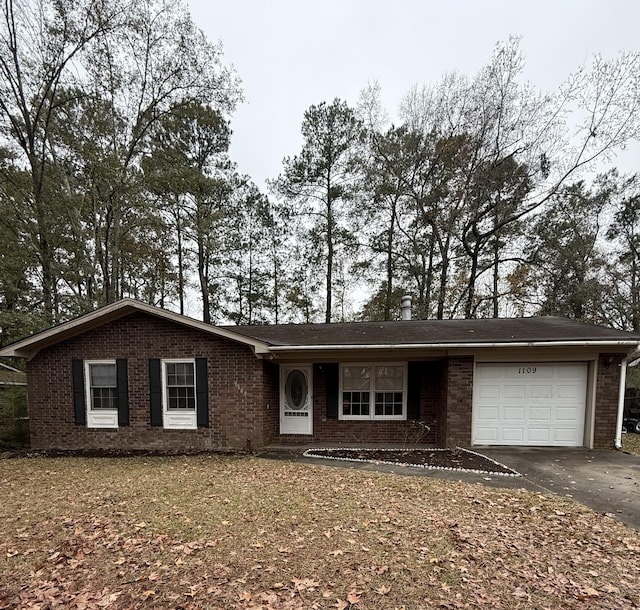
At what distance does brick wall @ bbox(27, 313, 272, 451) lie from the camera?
7.93 meters

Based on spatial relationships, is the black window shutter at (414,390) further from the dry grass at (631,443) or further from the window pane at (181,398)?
the window pane at (181,398)

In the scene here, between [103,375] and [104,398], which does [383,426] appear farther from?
[103,375]

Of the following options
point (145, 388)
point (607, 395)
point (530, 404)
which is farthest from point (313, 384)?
point (607, 395)

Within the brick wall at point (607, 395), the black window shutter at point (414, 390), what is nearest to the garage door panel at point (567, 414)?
the brick wall at point (607, 395)

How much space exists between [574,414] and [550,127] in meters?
13.5

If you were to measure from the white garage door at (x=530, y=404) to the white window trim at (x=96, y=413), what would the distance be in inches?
338

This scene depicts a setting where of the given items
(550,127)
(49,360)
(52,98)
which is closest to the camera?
(49,360)

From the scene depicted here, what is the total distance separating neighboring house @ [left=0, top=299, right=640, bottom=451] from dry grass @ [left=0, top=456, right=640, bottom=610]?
2.65 metres

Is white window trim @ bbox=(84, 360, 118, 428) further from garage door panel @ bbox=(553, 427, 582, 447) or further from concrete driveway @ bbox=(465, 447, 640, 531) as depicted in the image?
garage door panel @ bbox=(553, 427, 582, 447)

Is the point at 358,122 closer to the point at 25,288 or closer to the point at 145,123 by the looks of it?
the point at 145,123

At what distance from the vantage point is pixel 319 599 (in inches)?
107

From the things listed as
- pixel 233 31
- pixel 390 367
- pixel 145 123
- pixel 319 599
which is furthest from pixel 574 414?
pixel 145 123

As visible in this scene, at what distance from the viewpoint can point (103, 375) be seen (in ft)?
27.5

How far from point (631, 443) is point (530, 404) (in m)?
3.74
